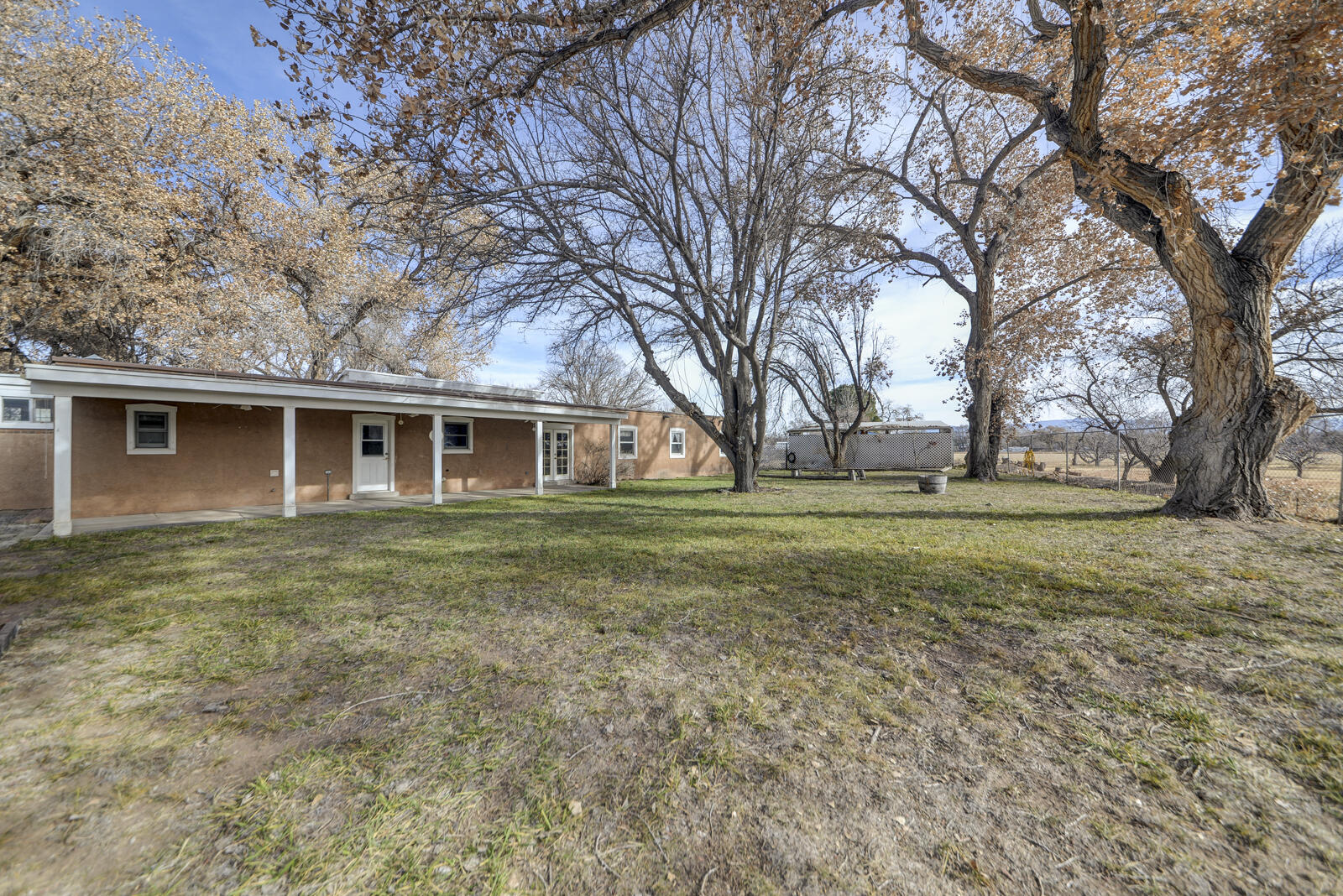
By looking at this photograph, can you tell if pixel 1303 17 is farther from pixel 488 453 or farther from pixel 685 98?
pixel 488 453

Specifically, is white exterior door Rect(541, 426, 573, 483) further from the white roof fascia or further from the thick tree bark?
the thick tree bark

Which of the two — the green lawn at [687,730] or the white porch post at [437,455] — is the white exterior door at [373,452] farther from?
the green lawn at [687,730]

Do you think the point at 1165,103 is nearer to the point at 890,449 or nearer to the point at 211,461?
the point at 211,461

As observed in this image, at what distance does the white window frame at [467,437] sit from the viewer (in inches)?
537

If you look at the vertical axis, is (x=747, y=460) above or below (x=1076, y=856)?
above

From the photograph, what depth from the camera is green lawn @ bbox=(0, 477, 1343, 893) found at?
1.65 metres

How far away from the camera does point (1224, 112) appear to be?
207 inches

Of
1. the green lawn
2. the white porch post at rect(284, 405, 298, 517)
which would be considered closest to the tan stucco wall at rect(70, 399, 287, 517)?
the white porch post at rect(284, 405, 298, 517)

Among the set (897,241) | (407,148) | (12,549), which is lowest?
(12,549)

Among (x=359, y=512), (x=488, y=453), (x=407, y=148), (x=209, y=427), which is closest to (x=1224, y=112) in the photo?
(x=407, y=148)

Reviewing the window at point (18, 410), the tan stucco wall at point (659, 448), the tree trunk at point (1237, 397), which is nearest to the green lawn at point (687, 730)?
the tree trunk at point (1237, 397)

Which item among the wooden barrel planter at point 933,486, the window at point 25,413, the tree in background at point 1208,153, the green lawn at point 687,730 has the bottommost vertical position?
the green lawn at point 687,730

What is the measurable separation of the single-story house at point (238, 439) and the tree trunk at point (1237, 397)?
12.6 m

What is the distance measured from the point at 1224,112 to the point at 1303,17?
903mm
